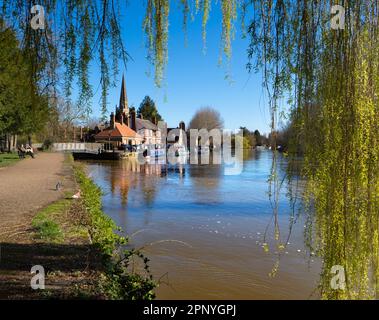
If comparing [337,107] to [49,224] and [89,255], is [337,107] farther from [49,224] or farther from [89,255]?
[49,224]

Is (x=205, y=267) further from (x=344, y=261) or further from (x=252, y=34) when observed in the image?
(x=252, y=34)

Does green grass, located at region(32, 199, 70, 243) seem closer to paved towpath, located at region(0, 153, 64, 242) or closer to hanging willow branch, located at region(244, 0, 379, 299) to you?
paved towpath, located at region(0, 153, 64, 242)

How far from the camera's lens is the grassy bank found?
558 centimetres

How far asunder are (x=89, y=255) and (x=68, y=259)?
492mm

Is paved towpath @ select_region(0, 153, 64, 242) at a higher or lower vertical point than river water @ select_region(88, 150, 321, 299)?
higher

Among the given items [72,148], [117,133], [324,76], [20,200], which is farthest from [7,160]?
[117,133]

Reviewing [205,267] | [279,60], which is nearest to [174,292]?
[205,267]

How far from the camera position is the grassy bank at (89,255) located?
220 inches

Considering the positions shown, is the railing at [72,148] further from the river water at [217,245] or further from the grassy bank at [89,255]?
the grassy bank at [89,255]

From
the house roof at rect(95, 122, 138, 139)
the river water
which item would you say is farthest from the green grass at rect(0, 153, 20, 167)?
the house roof at rect(95, 122, 138, 139)

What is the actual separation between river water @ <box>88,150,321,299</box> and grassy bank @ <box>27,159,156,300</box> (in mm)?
889

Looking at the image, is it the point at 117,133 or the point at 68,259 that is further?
the point at 117,133

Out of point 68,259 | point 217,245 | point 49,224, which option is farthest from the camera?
point 217,245

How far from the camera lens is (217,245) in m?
11.3
